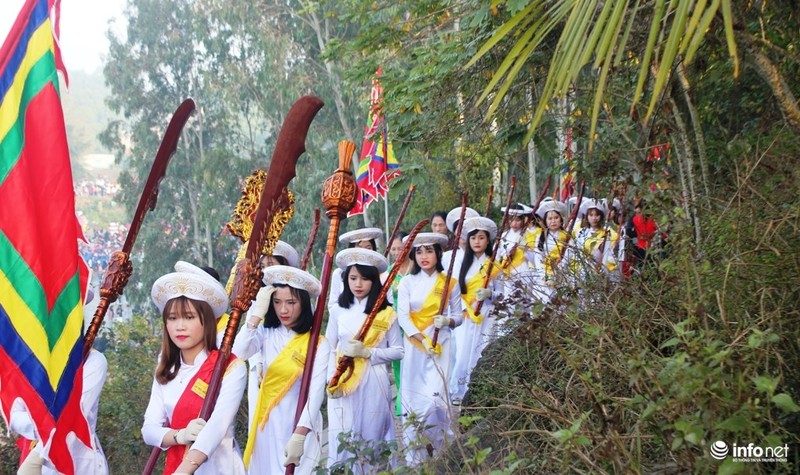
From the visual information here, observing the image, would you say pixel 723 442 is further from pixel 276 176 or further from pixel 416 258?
pixel 416 258

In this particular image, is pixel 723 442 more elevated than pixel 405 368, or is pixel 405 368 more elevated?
pixel 405 368

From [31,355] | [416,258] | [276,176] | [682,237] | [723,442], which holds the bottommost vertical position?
[723,442]

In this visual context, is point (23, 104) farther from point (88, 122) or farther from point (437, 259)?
point (88, 122)

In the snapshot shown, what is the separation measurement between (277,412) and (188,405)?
1.45 metres

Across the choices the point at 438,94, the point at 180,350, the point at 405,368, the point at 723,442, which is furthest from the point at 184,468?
the point at 405,368

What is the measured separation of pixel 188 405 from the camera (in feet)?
15.6

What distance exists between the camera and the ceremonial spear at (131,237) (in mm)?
5066

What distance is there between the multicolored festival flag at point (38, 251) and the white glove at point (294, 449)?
1200 millimetres

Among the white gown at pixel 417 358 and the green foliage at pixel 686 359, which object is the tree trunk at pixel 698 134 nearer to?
the green foliage at pixel 686 359

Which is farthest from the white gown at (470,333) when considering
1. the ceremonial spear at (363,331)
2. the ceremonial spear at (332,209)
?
the ceremonial spear at (332,209)

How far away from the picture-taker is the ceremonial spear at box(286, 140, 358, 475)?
18.0 ft

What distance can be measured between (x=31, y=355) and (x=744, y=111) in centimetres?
516

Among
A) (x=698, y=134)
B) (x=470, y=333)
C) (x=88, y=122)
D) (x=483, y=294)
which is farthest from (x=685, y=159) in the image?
(x=88, y=122)

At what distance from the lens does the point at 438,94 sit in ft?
21.6
